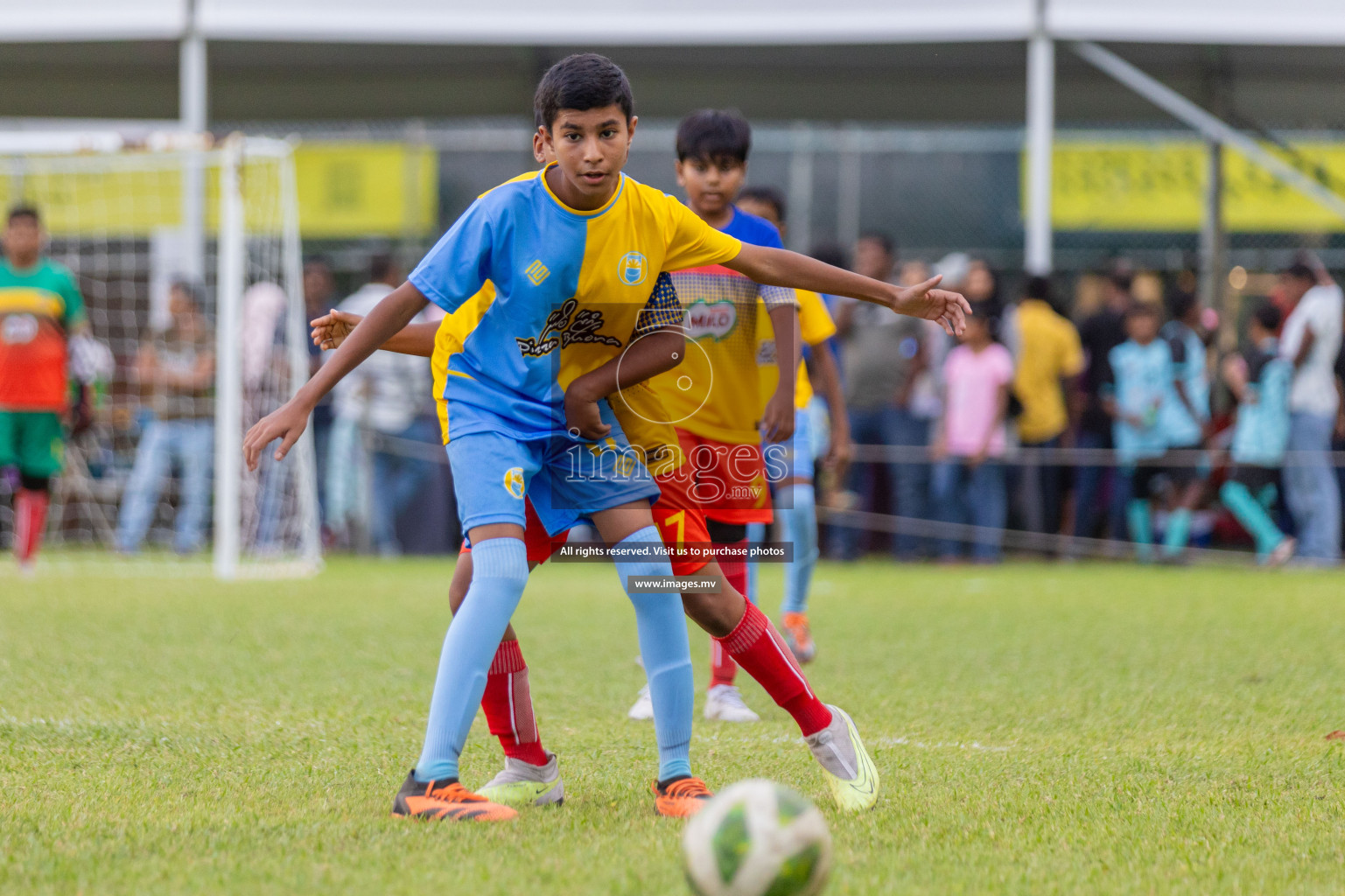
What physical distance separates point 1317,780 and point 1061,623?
150 inches

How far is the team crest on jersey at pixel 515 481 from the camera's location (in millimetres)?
3197

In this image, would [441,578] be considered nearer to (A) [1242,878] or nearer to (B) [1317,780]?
(B) [1317,780]

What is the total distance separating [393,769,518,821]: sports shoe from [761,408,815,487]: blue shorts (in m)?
2.73

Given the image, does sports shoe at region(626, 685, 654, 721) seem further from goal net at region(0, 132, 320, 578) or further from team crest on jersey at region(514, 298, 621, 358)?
goal net at region(0, 132, 320, 578)

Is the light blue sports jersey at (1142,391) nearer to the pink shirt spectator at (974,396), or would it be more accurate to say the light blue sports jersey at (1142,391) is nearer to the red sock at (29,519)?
the pink shirt spectator at (974,396)

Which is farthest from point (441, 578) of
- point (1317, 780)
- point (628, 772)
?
point (1317, 780)

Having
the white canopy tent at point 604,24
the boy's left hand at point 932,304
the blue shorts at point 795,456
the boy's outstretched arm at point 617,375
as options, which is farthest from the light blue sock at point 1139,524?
the boy's outstretched arm at point 617,375

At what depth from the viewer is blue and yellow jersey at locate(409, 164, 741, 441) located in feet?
10.5

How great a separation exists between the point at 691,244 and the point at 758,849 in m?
1.55

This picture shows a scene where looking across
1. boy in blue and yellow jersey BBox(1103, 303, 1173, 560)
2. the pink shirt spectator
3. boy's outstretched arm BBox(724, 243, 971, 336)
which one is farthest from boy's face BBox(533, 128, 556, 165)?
boy in blue and yellow jersey BBox(1103, 303, 1173, 560)

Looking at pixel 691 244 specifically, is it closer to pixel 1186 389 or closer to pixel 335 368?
pixel 335 368

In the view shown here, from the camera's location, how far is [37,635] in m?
6.60

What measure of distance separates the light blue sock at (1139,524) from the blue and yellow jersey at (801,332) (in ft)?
20.9

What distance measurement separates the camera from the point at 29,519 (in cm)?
945
